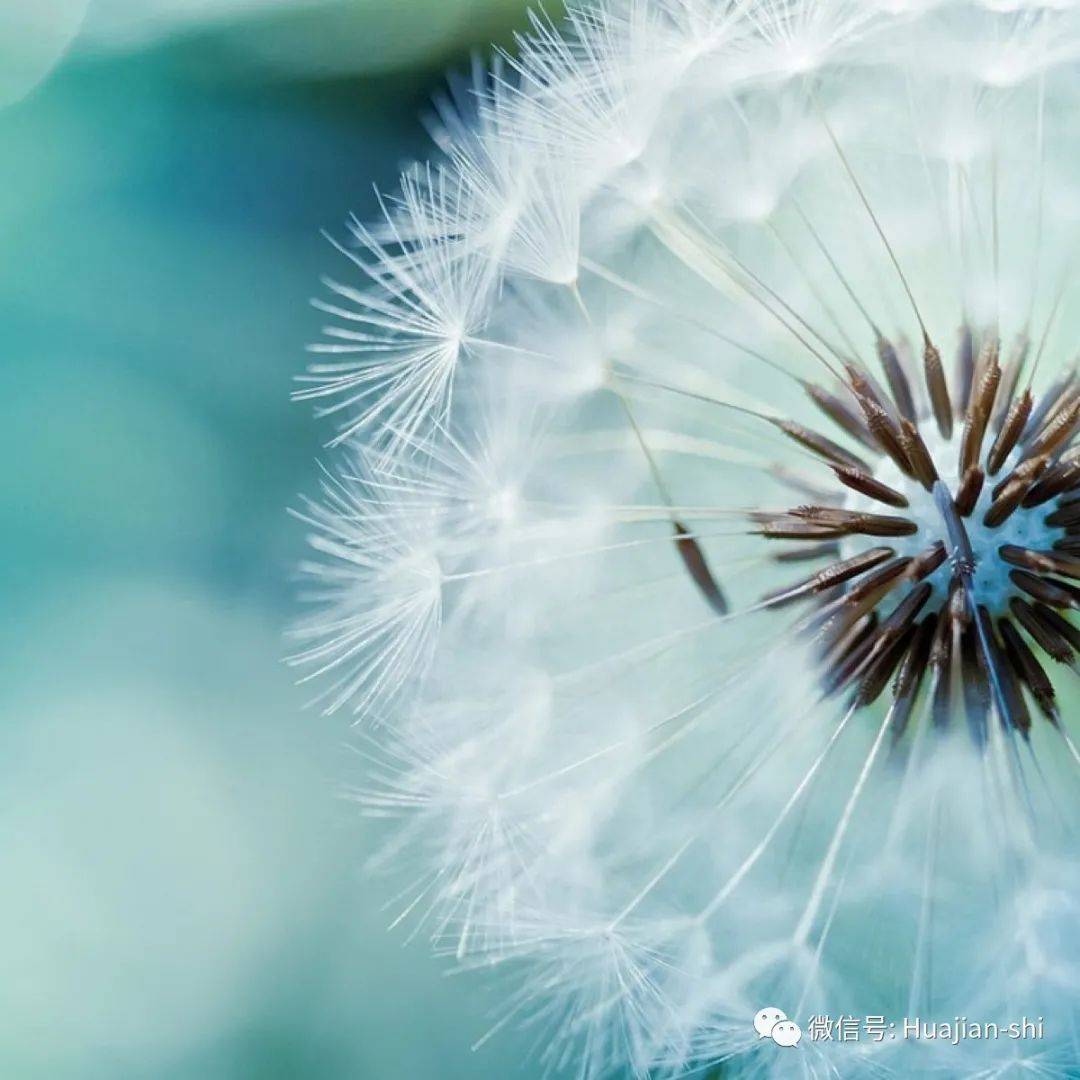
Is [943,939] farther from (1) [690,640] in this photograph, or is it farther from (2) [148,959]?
(2) [148,959]

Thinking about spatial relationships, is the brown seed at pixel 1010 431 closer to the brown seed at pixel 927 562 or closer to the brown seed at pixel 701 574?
the brown seed at pixel 927 562

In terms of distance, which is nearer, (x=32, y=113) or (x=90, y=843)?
(x=90, y=843)

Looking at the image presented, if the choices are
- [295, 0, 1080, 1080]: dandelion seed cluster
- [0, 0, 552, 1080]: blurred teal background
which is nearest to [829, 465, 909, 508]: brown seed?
[295, 0, 1080, 1080]: dandelion seed cluster

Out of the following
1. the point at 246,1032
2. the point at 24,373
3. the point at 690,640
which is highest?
the point at 24,373

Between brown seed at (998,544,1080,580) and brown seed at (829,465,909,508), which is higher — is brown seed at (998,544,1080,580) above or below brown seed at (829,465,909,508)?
below

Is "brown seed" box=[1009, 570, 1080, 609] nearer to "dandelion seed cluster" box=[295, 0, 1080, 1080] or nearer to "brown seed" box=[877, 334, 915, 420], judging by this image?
"dandelion seed cluster" box=[295, 0, 1080, 1080]

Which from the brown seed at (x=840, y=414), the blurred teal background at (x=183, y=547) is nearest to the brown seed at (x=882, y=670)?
the brown seed at (x=840, y=414)

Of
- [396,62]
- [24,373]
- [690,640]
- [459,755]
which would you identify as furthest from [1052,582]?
[24,373]
